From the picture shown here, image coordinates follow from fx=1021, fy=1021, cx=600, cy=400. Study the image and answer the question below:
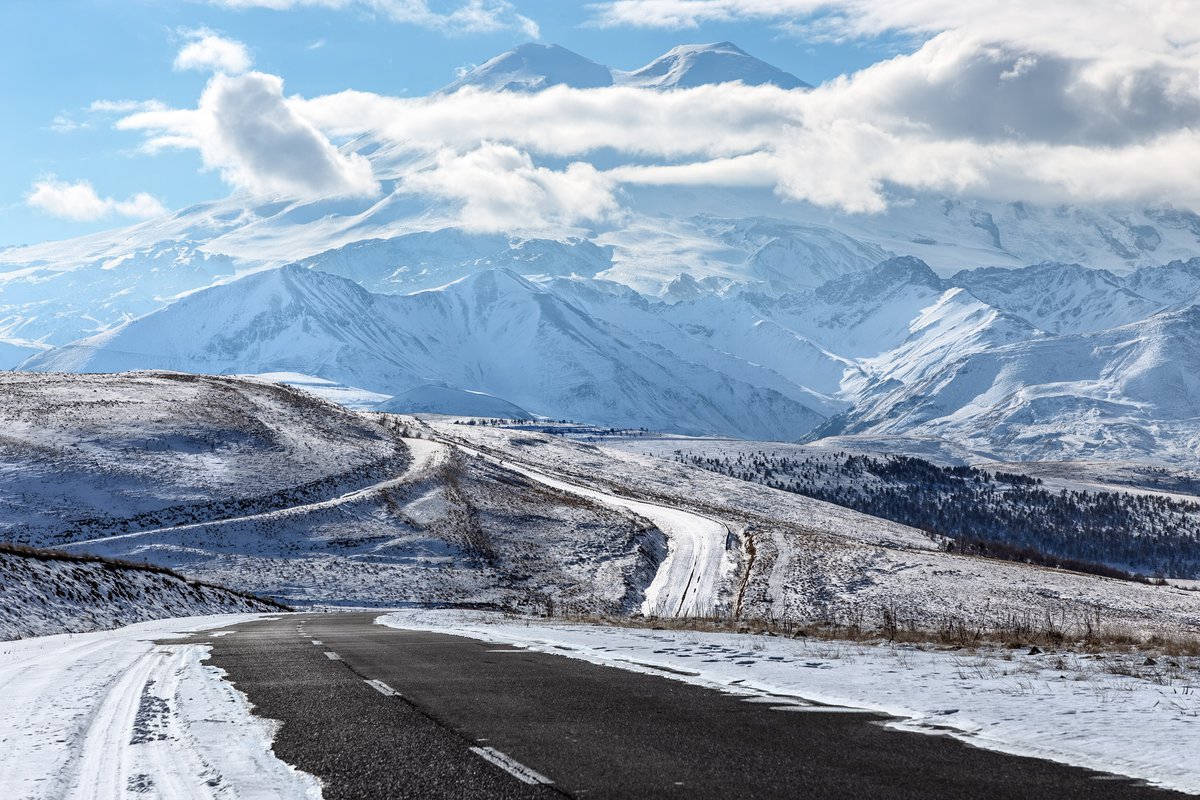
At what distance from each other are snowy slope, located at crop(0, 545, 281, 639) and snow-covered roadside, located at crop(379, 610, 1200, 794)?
1572 centimetres

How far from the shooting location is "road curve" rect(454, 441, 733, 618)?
7019 cm

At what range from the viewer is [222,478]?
3642 inches

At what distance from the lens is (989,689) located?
38.1ft

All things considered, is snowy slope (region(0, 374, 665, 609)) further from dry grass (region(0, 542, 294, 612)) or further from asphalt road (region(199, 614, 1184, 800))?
asphalt road (region(199, 614, 1184, 800))

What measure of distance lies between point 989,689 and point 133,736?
356 inches

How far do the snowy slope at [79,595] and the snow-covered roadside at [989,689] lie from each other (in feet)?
51.6

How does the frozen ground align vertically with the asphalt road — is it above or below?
below

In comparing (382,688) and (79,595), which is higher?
(382,688)

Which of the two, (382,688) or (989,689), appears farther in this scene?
(382,688)

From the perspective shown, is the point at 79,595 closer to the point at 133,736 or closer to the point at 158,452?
the point at 133,736

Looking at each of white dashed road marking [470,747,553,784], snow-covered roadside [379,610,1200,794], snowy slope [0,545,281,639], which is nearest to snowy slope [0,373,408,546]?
snowy slope [0,545,281,639]

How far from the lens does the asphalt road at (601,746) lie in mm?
7238

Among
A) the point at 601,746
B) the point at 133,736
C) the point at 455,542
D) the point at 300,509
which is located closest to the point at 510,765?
the point at 601,746

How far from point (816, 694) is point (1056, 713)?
2.64 meters
